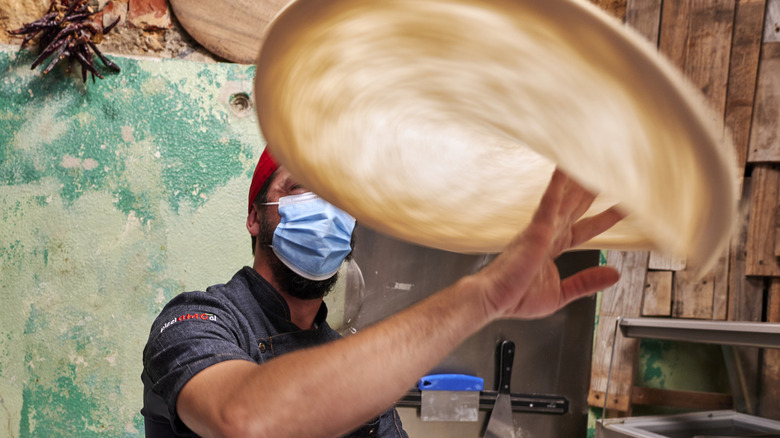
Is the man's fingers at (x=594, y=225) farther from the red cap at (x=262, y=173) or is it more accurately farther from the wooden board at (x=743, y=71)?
the wooden board at (x=743, y=71)

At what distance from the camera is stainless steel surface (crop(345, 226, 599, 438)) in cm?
221

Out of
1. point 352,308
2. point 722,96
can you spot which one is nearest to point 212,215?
point 352,308

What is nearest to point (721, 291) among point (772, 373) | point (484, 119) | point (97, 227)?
point (772, 373)

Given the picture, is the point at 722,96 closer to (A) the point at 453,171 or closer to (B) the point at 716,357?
(B) the point at 716,357

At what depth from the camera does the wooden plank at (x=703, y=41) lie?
2.18 m

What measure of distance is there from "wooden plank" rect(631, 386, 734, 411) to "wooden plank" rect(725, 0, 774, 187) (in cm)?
83

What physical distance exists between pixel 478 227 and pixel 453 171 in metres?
0.08

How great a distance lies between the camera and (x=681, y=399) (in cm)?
224

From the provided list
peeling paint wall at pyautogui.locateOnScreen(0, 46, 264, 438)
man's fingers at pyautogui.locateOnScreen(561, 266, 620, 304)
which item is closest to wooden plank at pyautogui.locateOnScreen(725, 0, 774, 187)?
man's fingers at pyautogui.locateOnScreen(561, 266, 620, 304)

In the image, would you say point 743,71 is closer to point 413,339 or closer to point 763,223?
point 763,223

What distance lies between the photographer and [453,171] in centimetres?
70

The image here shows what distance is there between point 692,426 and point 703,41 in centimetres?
145

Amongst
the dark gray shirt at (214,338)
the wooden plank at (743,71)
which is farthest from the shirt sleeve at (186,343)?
the wooden plank at (743,71)

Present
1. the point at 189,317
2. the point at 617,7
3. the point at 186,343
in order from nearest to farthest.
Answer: the point at 186,343 < the point at 189,317 < the point at 617,7
